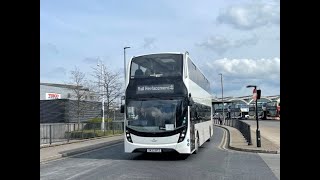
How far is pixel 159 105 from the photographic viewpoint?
1614cm

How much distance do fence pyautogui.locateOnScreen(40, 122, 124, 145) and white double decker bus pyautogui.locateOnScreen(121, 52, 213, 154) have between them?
9.90 m

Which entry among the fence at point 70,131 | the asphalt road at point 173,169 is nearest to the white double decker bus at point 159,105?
the asphalt road at point 173,169

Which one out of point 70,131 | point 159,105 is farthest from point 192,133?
point 70,131

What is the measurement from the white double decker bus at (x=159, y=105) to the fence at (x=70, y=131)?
9.90 meters

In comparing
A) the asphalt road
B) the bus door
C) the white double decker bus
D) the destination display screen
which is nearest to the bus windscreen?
the white double decker bus

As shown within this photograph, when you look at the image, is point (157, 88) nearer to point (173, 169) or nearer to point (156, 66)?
point (156, 66)

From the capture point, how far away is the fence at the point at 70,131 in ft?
84.2

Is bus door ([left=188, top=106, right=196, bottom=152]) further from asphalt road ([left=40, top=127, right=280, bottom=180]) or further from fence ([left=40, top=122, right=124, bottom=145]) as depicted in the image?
fence ([left=40, top=122, right=124, bottom=145])

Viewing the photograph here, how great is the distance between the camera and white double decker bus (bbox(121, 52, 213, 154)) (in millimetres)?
15961

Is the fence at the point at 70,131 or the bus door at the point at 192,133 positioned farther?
the fence at the point at 70,131

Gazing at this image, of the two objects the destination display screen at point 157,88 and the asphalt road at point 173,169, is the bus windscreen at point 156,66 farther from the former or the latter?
the asphalt road at point 173,169

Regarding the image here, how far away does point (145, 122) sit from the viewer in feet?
53.1
